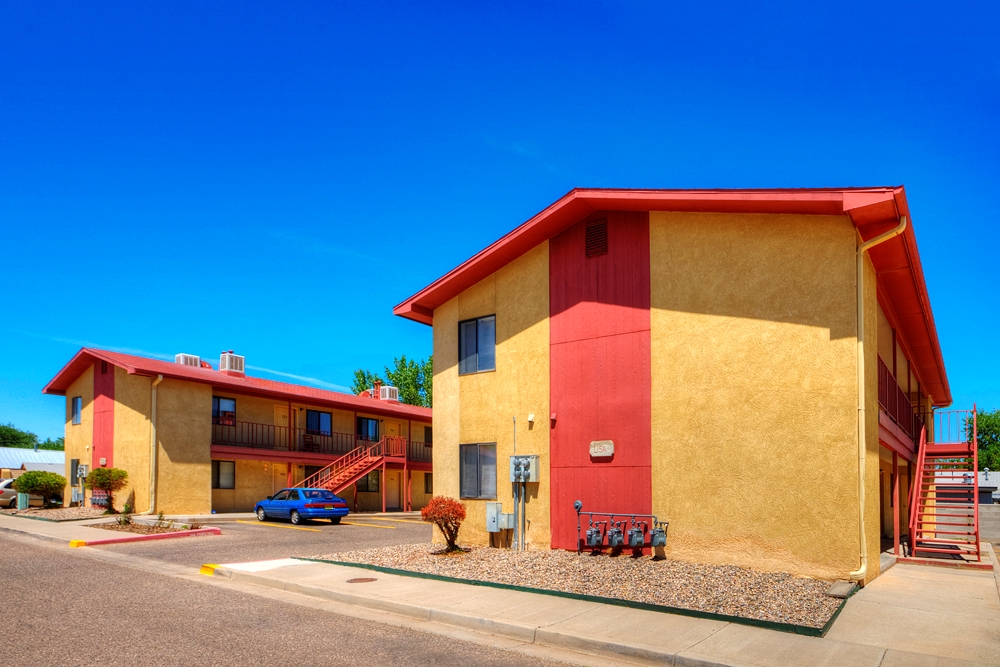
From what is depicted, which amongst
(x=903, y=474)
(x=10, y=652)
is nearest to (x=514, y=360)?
(x=10, y=652)

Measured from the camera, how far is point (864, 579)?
12172 mm

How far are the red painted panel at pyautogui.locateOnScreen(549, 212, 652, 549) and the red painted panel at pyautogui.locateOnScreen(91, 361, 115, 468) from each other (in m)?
23.2

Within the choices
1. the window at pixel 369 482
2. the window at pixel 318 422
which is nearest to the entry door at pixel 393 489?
the window at pixel 369 482

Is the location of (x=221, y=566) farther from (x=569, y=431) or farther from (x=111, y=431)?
(x=111, y=431)

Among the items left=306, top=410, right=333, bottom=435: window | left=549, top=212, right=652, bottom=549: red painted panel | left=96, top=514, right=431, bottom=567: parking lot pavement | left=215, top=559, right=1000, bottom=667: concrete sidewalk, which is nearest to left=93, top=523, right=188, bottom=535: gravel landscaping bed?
left=96, top=514, right=431, bottom=567: parking lot pavement

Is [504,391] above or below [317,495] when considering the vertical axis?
above

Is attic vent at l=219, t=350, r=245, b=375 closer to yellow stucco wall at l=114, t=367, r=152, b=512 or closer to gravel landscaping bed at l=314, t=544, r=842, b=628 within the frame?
yellow stucco wall at l=114, t=367, r=152, b=512

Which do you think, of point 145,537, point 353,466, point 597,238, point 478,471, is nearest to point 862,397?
point 597,238

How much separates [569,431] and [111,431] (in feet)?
78.0

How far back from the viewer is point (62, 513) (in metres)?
29.7

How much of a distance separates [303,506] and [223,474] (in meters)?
7.32

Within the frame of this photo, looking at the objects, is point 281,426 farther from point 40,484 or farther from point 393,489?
point 40,484

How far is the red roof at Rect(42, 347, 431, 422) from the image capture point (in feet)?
97.8

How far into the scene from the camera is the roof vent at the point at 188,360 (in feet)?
118
